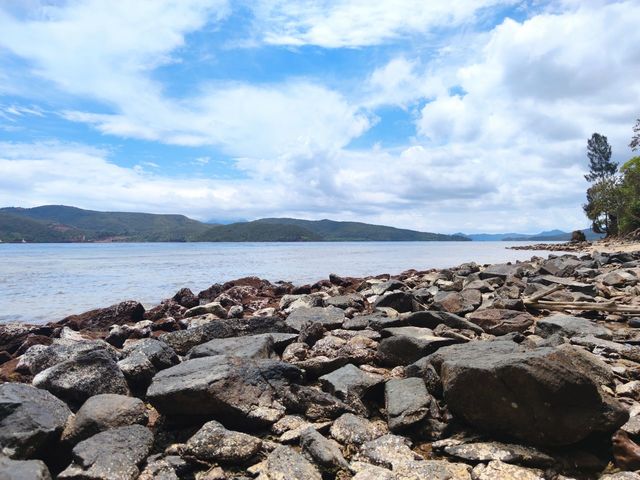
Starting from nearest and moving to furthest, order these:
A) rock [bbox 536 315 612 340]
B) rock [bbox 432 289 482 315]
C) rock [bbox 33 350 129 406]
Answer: rock [bbox 33 350 129 406] → rock [bbox 536 315 612 340] → rock [bbox 432 289 482 315]

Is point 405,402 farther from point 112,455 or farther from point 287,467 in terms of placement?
point 112,455

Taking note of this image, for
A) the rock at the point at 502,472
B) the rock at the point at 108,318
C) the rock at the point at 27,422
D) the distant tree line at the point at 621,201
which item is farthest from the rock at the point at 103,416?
the distant tree line at the point at 621,201

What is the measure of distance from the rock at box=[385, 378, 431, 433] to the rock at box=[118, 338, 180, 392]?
3154 millimetres

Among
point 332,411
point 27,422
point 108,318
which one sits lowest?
point 108,318

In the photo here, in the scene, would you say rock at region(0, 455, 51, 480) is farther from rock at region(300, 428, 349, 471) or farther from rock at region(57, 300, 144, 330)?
rock at region(57, 300, 144, 330)

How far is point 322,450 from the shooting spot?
Result: 4.24 m

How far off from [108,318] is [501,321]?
34.2ft

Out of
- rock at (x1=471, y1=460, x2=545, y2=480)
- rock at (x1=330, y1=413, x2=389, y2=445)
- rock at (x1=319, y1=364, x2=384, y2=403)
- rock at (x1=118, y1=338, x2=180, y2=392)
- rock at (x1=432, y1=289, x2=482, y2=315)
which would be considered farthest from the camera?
rock at (x1=432, y1=289, x2=482, y2=315)

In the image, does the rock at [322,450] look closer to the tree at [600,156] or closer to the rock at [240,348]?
the rock at [240,348]

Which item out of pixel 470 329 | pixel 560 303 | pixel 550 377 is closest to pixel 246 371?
pixel 550 377

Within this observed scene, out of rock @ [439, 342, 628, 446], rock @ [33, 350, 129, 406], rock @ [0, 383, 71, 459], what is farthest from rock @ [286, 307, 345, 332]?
rock @ [0, 383, 71, 459]

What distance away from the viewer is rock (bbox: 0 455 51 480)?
375 centimetres

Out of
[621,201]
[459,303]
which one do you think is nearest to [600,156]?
[621,201]

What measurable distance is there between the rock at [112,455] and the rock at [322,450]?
1.52 m
